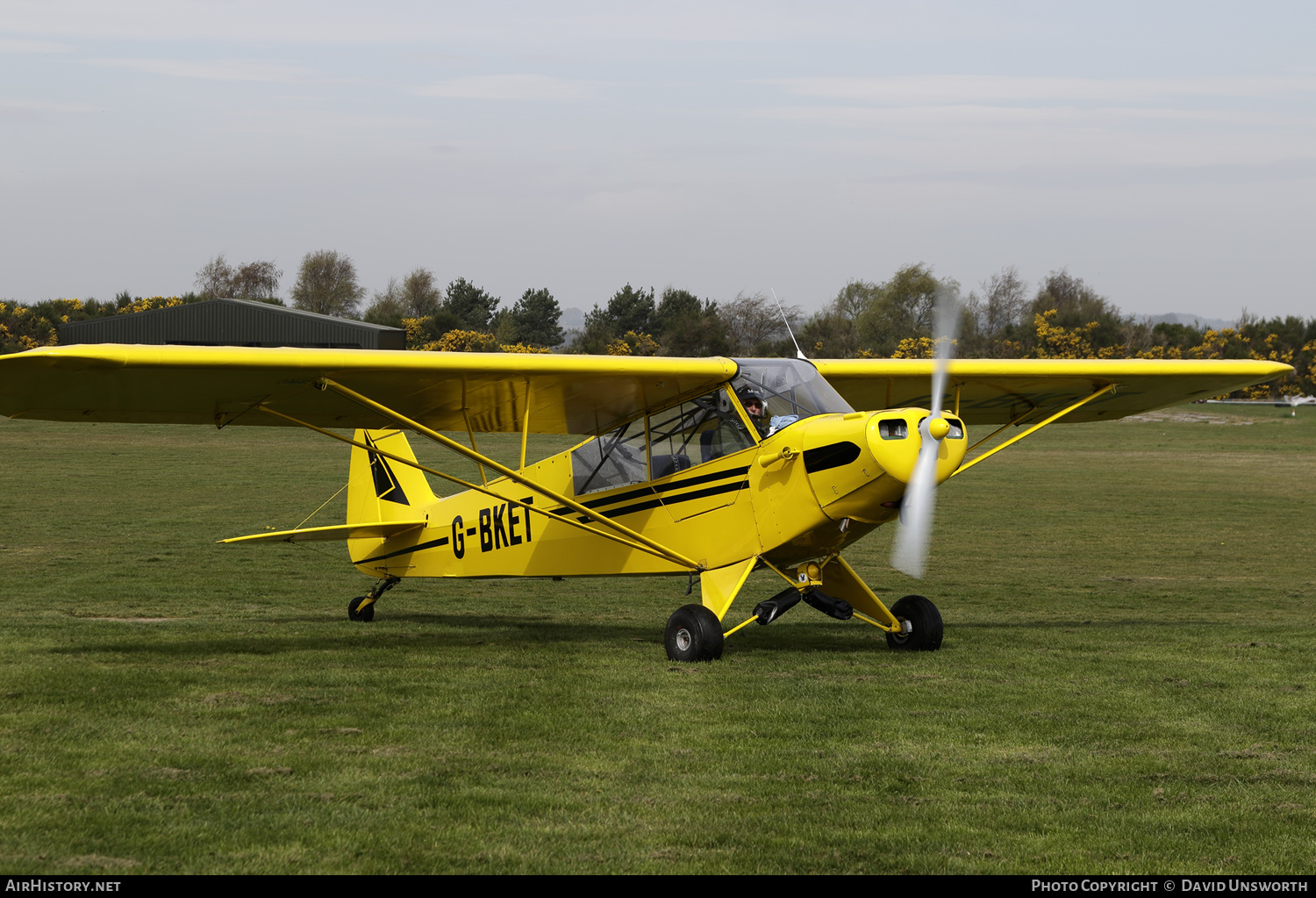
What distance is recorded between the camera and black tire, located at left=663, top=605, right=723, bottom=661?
957 cm

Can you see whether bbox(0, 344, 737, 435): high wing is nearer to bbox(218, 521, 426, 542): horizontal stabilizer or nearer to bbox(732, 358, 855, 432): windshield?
bbox(732, 358, 855, 432): windshield

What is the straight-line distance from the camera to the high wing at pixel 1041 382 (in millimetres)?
11773

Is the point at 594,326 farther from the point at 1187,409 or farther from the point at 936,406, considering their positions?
the point at 936,406

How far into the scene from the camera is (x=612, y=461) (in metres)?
11.2

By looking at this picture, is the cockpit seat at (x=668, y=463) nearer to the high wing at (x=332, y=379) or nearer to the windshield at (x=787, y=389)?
the high wing at (x=332, y=379)

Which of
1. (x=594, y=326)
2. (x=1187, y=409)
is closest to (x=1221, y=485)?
(x=1187, y=409)

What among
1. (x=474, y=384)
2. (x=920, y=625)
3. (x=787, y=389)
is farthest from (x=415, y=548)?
(x=920, y=625)

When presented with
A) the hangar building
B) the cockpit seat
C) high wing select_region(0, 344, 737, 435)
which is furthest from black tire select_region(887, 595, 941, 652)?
the hangar building

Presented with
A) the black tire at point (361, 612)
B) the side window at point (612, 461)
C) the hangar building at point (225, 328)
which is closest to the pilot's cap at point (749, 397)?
the side window at point (612, 461)

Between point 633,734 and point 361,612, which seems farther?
point 361,612

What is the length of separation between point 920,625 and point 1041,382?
11.3 feet

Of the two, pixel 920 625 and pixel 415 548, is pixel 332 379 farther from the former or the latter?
pixel 920 625

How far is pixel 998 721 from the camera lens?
24.0ft

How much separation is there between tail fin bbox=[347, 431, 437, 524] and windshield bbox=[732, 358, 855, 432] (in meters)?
4.55
